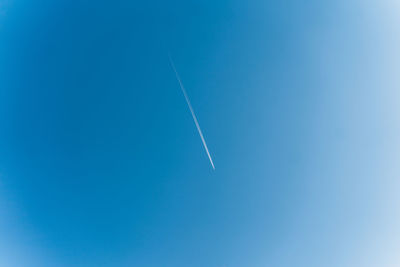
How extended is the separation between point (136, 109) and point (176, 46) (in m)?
1.50

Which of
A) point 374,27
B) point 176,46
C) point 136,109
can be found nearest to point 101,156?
point 136,109

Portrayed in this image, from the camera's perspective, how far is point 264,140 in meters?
4.43

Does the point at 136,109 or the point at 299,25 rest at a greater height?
the point at 299,25

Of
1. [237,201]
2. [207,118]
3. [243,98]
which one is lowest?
[237,201]

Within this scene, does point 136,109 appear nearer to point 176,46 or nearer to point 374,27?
point 176,46

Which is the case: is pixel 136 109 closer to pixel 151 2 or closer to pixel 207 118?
pixel 207 118

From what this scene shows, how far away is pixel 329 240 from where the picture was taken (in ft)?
14.7

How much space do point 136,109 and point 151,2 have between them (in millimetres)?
2229

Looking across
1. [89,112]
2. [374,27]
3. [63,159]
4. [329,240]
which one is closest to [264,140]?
[329,240]

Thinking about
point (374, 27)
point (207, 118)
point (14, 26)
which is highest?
point (14, 26)

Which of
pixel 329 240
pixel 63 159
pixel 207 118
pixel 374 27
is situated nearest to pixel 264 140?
pixel 207 118

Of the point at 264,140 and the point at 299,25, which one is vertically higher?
the point at 299,25

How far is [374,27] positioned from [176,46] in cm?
406

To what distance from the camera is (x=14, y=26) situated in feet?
14.9
